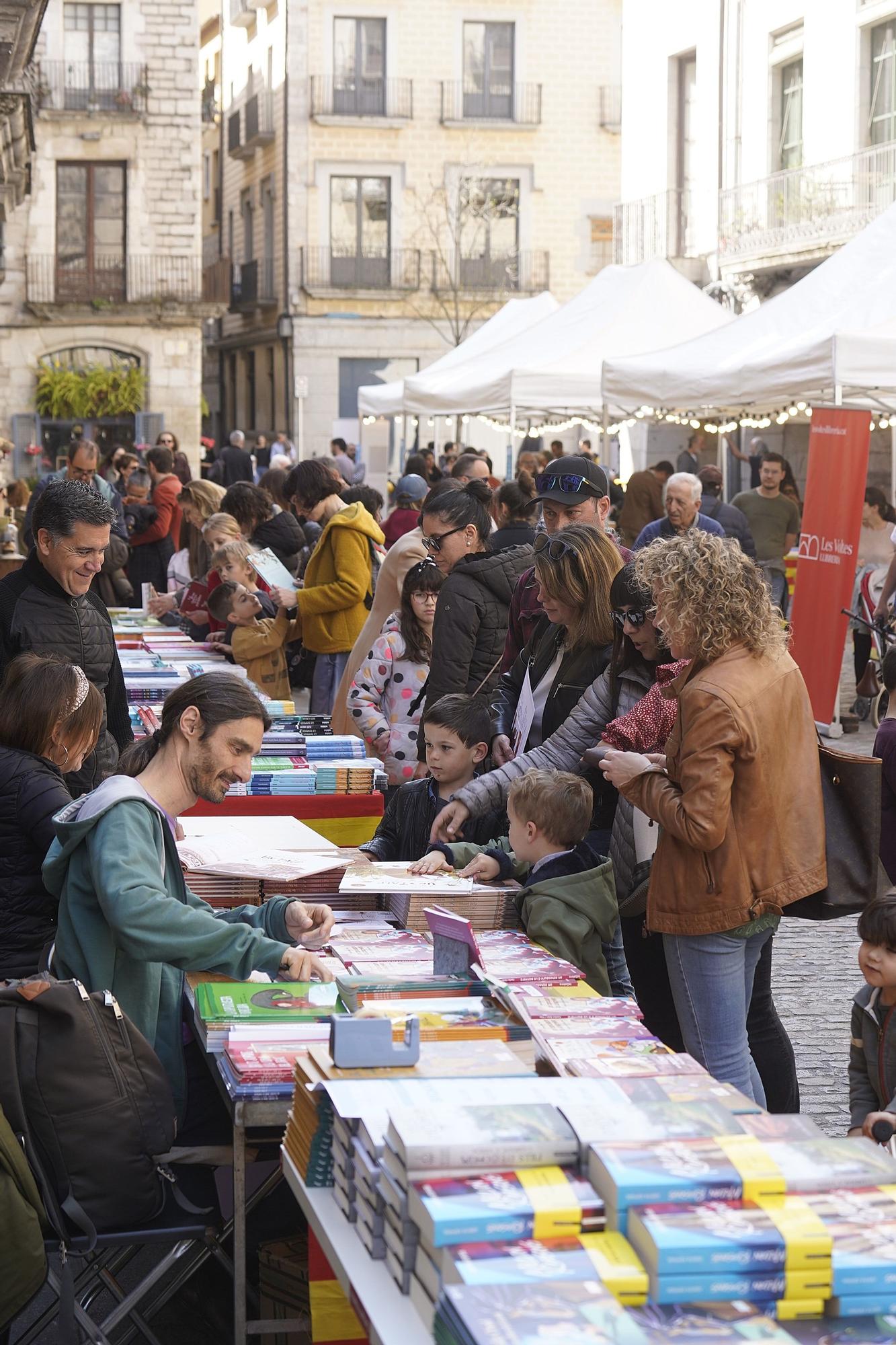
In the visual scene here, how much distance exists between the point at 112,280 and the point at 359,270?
22.6 ft

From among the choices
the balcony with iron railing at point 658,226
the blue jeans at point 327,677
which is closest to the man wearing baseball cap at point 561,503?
the blue jeans at point 327,677

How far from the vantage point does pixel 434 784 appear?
4969 millimetres

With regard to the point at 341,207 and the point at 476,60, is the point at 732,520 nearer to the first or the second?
the point at 341,207

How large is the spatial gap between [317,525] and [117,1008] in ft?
24.1

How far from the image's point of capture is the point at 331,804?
18.3 ft

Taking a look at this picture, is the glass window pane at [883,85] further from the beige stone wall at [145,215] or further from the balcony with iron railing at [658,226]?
the beige stone wall at [145,215]

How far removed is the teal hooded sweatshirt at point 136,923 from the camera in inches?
131

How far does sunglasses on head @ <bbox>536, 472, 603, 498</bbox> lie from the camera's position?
5254mm

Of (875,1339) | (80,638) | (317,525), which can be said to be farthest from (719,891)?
(317,525)

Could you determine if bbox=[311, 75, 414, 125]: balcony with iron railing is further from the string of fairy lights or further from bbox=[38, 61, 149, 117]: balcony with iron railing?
the string of fairy lights

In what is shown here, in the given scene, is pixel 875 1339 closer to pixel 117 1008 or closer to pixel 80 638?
pixel 117 1008

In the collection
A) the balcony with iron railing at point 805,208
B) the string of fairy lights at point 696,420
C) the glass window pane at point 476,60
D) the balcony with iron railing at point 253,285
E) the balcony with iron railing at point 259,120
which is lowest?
the string of fairy lights at point 696,420

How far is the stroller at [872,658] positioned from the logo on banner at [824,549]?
1.64ft

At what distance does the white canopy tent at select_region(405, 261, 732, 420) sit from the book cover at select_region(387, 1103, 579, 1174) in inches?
479
